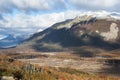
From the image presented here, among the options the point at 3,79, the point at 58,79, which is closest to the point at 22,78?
the point at 3,79

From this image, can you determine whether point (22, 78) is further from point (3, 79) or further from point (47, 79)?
point (47, 79)

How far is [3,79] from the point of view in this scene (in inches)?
3693

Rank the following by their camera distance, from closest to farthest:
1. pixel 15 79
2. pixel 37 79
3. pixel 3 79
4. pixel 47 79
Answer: pixel 3 79, pixel 15 79, pixel 37 79, pixel 47 79

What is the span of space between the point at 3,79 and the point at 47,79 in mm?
74073

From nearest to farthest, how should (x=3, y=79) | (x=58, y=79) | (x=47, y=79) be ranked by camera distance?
(x=3, y=79) → (x=47, y=79) → (x=58, y=79)

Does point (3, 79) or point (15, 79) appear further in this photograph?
point (15, 79)

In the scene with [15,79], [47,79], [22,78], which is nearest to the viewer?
[15,79]

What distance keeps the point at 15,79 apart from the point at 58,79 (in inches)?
3729

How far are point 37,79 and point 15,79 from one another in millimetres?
41175

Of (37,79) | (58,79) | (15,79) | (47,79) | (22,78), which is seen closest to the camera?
(15,79)

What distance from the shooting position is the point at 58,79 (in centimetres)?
19388

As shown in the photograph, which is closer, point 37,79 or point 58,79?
point 37,79

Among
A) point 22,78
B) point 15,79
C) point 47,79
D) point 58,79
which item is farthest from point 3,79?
point 58,79

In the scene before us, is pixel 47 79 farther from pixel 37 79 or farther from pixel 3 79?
pixel 3 79
